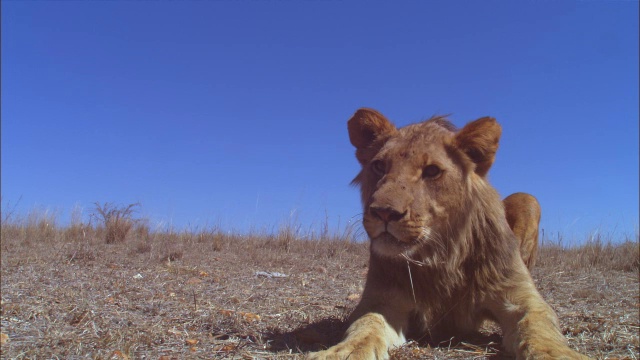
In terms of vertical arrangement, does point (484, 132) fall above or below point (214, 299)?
above

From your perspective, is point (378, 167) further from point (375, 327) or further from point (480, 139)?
point (375, 327)

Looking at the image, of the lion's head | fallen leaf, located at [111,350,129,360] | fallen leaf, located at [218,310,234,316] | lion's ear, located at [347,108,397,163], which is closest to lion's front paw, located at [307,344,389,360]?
the lion's head

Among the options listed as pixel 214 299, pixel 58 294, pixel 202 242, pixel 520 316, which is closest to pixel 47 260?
pixel 58 294

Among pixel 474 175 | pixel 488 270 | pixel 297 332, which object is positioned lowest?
pixel 297 332

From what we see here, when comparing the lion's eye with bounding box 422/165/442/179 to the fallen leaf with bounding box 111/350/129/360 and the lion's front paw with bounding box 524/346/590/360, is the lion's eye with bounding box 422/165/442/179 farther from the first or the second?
the fallen leaf with bounding box 111/350/129/360

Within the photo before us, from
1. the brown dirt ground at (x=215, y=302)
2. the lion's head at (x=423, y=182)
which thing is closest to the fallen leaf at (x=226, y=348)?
the brown dirt ground at (x=215, y=302)

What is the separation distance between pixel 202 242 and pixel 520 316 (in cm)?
722

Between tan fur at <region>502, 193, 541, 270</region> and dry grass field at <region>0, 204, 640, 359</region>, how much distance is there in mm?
523

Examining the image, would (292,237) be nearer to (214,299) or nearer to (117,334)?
(214,299)

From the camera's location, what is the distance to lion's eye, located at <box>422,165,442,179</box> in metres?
3.39

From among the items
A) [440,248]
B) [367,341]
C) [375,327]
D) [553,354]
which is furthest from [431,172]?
[553,354]

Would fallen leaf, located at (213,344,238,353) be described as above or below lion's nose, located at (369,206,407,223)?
below

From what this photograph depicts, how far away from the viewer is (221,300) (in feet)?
14.7

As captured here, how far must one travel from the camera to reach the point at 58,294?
4289mm
